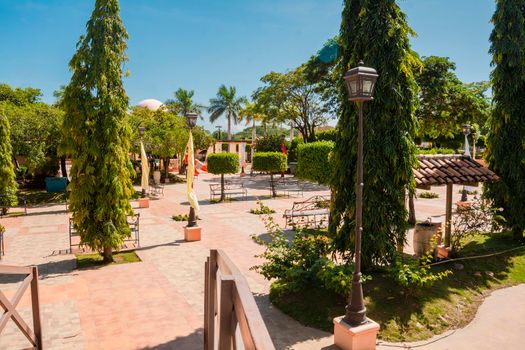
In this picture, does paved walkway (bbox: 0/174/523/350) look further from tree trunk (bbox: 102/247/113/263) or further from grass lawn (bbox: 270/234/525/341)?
tree trunk (bbox: 102/247/113/263)

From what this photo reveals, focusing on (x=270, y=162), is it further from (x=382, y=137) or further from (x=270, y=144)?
(x=270, y=144)

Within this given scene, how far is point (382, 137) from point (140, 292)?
20.2 feet

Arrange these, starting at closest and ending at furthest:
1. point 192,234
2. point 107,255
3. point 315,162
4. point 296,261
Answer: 1. point 296,261
2. point 107,255
3. point 192,234
4. point 315,162

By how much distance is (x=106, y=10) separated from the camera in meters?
9.06

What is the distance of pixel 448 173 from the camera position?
9430 millimetres

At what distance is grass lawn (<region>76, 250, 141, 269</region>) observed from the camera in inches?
387

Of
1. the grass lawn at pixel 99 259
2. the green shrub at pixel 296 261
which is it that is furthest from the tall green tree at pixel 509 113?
the grass lawn at pixel 99 259

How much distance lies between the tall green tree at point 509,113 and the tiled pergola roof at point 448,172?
1409 millimetres

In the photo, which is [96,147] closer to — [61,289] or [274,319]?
[61,289]

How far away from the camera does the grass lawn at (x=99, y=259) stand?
32.3ft

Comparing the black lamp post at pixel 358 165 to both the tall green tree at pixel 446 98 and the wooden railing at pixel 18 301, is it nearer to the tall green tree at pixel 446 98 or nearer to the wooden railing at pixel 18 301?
the wooden railing at pixel 18 301

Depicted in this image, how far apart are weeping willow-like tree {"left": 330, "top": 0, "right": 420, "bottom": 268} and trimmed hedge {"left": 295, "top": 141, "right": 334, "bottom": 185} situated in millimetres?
8706

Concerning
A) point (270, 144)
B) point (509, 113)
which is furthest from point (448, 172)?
point (270, 144)

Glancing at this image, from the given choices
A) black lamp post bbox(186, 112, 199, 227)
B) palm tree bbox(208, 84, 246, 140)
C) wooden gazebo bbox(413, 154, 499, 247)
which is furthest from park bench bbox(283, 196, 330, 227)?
palm tree bbox(208, 84, 246, 140)
